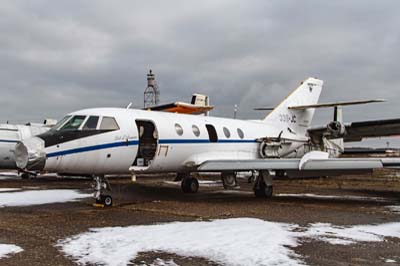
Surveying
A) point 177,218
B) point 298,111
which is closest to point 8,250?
point 177,218

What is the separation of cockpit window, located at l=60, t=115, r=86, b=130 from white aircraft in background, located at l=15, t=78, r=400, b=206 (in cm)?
1

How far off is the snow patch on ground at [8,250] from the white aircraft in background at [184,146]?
411cm

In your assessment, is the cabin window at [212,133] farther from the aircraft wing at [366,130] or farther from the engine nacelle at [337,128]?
the aircraft wing at [366,130]

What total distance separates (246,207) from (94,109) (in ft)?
16.8

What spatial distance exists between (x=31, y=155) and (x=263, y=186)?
315 inches

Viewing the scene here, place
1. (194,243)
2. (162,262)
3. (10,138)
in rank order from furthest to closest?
(10,138) < (194,243) < (162,262)

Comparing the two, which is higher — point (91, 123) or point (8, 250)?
point (91, 123)

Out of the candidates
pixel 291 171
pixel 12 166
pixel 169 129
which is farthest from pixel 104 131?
pixel 12 166

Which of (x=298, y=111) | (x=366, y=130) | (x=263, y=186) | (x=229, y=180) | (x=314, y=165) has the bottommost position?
(x=263, y=186)

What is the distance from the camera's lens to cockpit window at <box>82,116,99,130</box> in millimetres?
11570

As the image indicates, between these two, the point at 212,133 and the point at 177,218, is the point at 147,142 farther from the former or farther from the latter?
the point at 177,218

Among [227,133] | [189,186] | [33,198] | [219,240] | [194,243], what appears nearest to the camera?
[194,243]

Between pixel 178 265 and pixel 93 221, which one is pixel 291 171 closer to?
pixel 93 221

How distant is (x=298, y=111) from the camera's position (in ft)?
65.7
